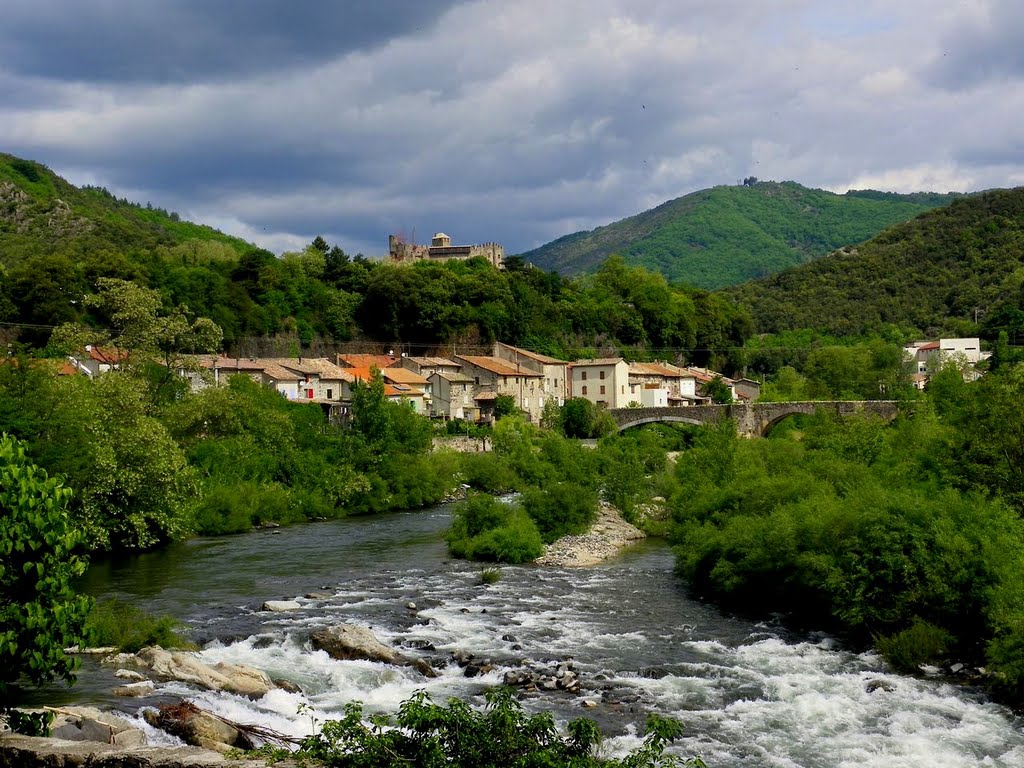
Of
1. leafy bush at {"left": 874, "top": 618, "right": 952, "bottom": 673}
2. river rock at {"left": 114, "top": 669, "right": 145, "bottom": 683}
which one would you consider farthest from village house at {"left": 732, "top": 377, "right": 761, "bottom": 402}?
river rock at {"left": 114, "top": 669, "right": 145, "bottom": 683}

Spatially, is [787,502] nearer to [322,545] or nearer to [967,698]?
[967,698]

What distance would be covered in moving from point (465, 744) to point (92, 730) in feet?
17.6

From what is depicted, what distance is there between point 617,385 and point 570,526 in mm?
51702

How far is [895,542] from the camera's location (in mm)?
20844

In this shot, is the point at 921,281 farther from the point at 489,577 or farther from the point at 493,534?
the point at 489,577

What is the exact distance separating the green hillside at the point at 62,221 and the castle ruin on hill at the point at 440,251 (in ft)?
72.3

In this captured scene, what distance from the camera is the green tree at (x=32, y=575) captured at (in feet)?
37.2

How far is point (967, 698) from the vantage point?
17500mm

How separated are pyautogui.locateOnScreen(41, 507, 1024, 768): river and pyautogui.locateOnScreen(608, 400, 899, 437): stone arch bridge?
41340 millimetres

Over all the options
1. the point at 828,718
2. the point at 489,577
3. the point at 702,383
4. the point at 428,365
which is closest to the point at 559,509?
the point at 489,577

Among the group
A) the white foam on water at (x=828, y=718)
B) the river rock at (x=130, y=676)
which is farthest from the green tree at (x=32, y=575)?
the white foam on water at (x=828, y=718)

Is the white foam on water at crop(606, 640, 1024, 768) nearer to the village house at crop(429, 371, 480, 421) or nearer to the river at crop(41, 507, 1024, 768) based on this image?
the river at crop(41, 507, 1024, 768)

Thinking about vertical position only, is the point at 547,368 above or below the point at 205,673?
above

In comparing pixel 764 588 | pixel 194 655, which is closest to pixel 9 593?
pixel 194 655
